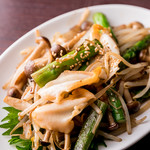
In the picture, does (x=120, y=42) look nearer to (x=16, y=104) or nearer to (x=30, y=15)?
(x=16, y=104)

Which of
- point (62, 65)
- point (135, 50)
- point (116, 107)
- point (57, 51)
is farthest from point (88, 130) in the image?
point (135, 50)

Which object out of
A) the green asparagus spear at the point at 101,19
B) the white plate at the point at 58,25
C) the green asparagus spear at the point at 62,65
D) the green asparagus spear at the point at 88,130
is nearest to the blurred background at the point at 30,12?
the white plate at the point at 58,25

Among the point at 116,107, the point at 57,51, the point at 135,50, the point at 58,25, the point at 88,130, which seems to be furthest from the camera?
the point at 58,25

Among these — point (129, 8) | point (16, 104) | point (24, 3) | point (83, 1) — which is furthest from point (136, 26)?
point (24, 3)

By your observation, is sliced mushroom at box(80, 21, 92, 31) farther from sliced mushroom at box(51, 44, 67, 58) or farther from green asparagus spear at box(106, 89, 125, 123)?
green asparagus spear at box(106, 89, 125, 123)

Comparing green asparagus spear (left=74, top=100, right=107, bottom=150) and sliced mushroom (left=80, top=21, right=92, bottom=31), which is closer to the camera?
green asparagus spear (left=74, top=100, right=107, bottom=150)

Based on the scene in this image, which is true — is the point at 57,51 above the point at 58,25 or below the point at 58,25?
above

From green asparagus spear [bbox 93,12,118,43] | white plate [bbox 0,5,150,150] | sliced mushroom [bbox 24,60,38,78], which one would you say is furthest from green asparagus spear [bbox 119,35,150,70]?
sliced mushroom [bbox 24,60,38,78]

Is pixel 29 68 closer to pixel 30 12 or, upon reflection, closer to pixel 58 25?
pixel 58 25
